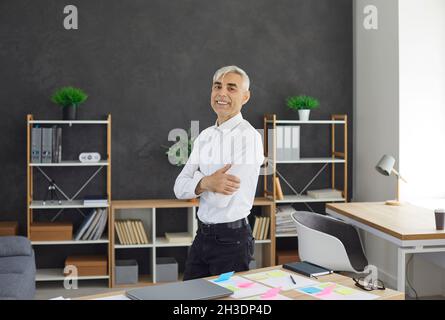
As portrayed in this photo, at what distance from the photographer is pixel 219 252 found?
295 centimetres

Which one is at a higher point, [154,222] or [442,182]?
[442,182]

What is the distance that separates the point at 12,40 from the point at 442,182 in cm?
390

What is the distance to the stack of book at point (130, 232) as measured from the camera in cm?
535

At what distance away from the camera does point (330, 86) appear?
19.7 feet

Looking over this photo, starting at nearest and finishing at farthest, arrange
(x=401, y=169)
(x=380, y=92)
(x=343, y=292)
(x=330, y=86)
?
1. (x=343, y=292)
2. (x=401, y=169)
3. (x=380, y=92)
4. (x=330, y=86)

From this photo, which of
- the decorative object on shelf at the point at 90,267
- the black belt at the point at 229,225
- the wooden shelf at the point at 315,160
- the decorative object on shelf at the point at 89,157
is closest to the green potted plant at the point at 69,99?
the decorative object on shelf at the point at 89,157

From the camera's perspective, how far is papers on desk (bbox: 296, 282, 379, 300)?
7.26ft

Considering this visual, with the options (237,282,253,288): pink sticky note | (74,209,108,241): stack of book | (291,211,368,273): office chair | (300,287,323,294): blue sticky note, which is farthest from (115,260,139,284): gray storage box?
(300,287,323,294): blue sticky note

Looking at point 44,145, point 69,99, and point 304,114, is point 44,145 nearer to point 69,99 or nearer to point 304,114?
point 69,99

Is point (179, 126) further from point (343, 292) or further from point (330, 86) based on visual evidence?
point (343, 292)

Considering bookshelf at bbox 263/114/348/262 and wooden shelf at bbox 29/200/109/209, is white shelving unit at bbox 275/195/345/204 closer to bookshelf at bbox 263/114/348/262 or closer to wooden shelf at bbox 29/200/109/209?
bookshelf at bbox 263/114/348/262

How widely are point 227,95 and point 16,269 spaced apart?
2221 millimetres
